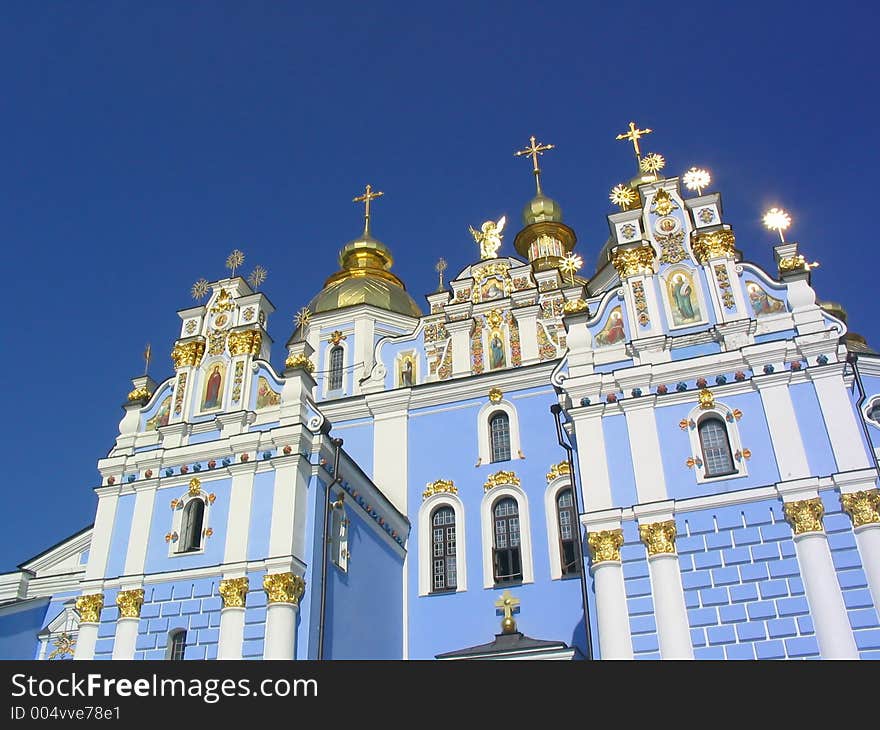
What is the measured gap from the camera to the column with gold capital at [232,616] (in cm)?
1678

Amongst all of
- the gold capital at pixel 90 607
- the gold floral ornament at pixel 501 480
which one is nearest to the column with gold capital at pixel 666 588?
the gold floral ornament at pixel 501 480

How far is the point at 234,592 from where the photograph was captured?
56.2 feet

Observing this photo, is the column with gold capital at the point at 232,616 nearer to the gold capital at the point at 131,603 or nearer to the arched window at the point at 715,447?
the gold capital at the point at 131,603

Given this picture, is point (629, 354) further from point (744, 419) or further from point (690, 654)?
point (690, 654)

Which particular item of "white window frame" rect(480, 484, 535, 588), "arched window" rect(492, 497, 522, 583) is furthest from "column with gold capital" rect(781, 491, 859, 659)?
"arched window" rect(492, 497, 522, 583)

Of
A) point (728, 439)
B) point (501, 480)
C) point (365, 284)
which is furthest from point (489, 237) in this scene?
point (728, 439)

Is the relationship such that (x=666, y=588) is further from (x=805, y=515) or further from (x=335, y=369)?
(x=335, y=369)

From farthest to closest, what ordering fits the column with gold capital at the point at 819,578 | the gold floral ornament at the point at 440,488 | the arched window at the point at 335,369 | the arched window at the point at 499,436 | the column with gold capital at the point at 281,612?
the arched window at the point at 335,369
the arched window at the point at 499,436
the gold floral ornament at the point at 440,488
the column with gold capital at the point at 281,612
the column with gold capital at the point at 819,578

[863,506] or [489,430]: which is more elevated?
[489,430]

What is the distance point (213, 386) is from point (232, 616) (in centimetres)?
598

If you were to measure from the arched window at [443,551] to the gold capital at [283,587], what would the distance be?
4.79 m

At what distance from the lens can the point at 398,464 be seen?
22703 millimetres

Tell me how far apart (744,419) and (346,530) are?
8264 millimetres
